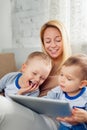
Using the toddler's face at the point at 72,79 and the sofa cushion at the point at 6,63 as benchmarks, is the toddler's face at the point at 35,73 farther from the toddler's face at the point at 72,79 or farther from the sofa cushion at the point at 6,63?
the sofa cushion at the point at 6,63

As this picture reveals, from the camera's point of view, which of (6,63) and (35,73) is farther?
(6,63)

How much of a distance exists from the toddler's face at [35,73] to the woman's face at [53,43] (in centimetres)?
20

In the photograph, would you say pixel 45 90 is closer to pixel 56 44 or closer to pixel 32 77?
pixel 32 77

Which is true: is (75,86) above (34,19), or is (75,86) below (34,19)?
below

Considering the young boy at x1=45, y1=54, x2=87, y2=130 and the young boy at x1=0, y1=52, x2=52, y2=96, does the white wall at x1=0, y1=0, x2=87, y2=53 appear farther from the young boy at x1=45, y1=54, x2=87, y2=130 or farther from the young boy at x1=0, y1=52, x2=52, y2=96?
the young boy at x1=45, y1=54, x2=87, y2=130

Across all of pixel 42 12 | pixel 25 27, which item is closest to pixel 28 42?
pixel 25 27

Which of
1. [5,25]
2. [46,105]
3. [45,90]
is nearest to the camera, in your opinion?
[46,105]

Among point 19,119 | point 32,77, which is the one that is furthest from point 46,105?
point 32,77

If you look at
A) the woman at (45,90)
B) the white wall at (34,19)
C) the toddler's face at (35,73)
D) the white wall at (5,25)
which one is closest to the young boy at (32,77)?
the toddler's face at (35,73)

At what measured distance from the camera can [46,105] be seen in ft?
3.78

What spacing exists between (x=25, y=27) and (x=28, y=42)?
134 millimetres

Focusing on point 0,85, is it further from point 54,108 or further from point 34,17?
point 34,17

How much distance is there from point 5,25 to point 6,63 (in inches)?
18.3

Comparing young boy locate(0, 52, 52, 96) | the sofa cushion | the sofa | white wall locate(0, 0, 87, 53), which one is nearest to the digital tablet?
the sofa
